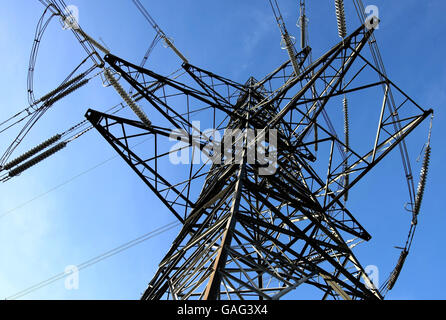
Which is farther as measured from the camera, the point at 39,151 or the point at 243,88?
the point at 243,88

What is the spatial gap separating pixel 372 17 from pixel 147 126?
6.57m

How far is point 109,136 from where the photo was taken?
30.9ft

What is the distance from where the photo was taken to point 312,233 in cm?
923

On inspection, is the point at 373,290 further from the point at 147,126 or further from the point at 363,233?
the point at 147,126

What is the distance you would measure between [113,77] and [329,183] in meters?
7.31
